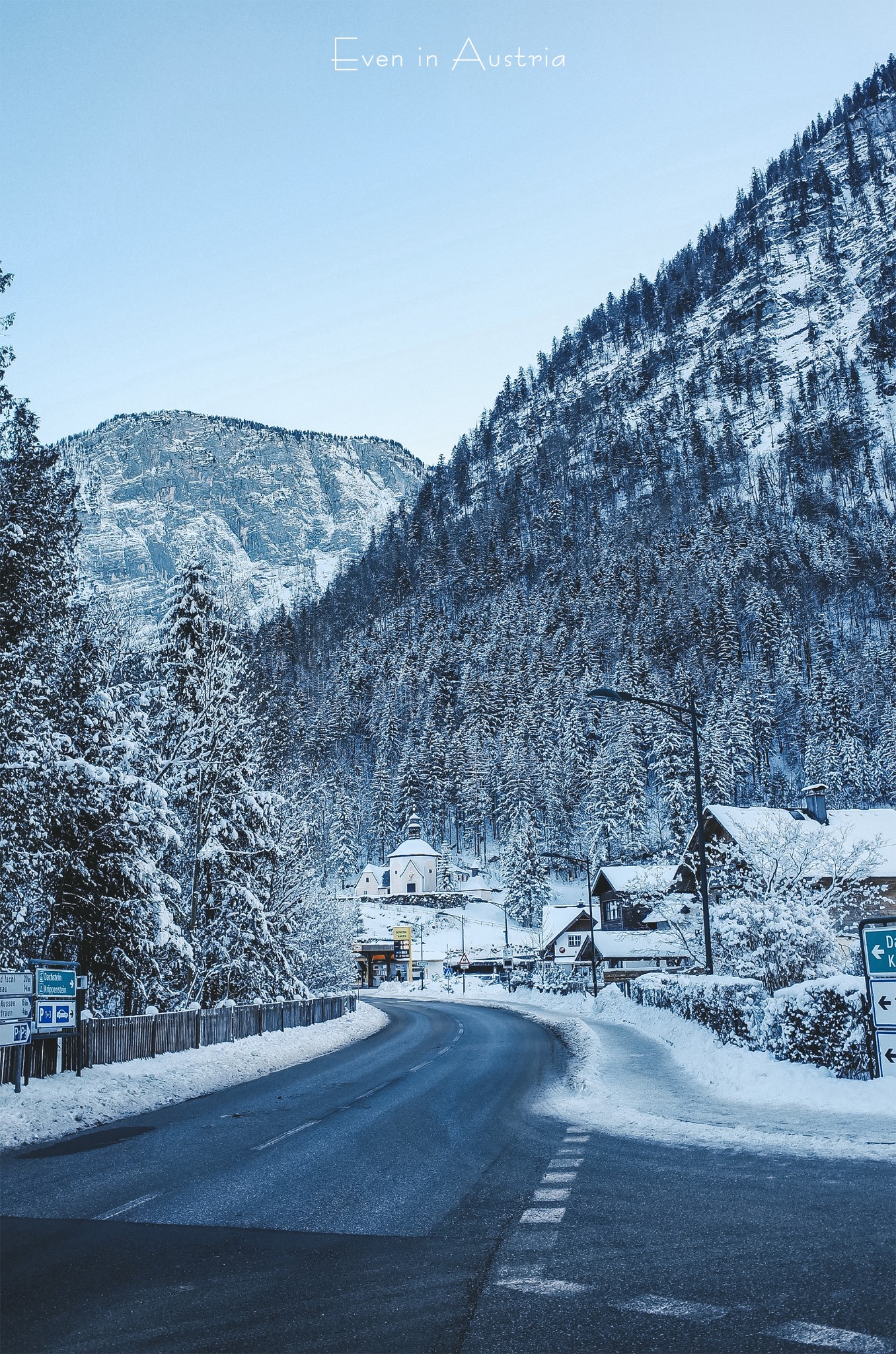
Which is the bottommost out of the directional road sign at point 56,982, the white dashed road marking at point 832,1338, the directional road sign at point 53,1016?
the white dashed road marking at point 832,1338

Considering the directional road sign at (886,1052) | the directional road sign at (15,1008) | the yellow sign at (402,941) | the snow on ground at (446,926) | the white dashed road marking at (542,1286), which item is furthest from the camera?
the snow on ground at (446,926)

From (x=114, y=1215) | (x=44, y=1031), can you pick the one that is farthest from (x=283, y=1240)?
(x=44, y=1031)

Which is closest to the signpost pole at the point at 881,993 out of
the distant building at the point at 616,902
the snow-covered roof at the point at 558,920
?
the distant building at the point at 616,902

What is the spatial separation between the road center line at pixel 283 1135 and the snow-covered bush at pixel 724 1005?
8812 millimetres

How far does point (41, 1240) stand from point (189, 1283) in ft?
6.68

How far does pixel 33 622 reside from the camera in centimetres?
2031

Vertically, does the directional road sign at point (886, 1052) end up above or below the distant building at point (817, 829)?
below

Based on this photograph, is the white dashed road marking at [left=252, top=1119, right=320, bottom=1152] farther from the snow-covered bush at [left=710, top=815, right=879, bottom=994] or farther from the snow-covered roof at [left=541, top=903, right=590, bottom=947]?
the snow-covered roof at [left=541, top=903, right=590, bottom=947]

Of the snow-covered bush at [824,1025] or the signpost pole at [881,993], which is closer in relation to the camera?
the signpost pole at [881,993]

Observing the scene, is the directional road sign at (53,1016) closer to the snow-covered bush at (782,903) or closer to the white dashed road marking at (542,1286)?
the white dashed road marking at (542,1286)

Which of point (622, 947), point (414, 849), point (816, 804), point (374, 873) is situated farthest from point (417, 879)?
point (816, 804)

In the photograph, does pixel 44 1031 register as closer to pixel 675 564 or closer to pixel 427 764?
pixel 427 764

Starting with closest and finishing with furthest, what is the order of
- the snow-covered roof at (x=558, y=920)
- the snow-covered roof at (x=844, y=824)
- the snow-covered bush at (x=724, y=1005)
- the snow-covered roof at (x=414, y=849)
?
the snow-covered bush at (x=724, y=1005) → the snow-covered roof at (x=844, y=824) → the snow-covered roof at (x=558, y=920) → the snow-covered roof at (x=414, y=849)

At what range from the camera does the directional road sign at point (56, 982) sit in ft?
51.2
